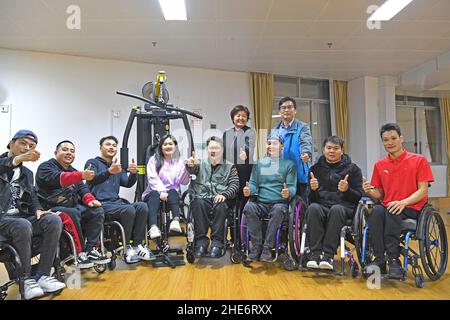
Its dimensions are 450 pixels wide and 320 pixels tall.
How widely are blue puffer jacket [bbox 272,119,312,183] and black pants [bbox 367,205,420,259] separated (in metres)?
0.67

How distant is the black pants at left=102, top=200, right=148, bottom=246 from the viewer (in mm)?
2314

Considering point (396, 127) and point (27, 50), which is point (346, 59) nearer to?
point (396, 127)

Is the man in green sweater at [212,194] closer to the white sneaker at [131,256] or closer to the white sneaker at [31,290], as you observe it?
the white sneaker at [131,256]

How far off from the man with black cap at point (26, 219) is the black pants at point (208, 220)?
0.92 meters

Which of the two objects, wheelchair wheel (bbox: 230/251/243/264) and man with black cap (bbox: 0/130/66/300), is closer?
man with black cap (bbox: 0/130/66/300)

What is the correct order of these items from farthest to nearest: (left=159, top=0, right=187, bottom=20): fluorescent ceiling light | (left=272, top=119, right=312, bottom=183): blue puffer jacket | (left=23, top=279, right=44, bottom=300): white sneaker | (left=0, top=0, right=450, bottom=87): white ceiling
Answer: (left=0, top=0, right=450, bottom=87): white ceiling < (left=159, top=0, right=187, bottom=20): fluorescent ceiling light < (left=272, top=119, right=312, bottom=183): blue puffer jacket < (left=23, top=279, right=44, bottom=300): white sneaker

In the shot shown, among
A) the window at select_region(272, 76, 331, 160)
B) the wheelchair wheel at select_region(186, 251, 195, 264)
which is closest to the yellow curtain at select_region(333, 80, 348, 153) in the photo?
the window at select_region(272, 76, 331, 160)

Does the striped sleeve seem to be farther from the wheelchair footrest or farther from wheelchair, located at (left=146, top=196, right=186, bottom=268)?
the wheelchair footrest

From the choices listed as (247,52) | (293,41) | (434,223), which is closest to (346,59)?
(293,41)

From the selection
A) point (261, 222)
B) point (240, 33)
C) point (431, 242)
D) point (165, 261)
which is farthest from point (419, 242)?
point (240, 33)

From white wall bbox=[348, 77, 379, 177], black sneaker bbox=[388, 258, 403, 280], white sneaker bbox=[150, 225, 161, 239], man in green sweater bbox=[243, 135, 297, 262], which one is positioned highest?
white wall bbox=[348, 77, 379, 177]

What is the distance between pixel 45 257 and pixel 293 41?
3.61 metres

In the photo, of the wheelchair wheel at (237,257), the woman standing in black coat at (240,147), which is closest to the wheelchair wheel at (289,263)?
the wheelchair wheel at (237,257)

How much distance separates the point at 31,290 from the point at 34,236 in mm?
301
